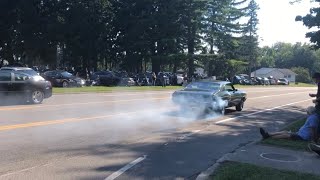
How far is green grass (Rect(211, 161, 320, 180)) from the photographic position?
689 centimetres

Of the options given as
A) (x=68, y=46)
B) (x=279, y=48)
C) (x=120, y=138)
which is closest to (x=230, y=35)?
(x=68, y=46)

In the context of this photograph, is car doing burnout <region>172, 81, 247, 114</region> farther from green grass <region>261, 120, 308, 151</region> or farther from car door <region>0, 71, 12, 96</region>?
car door <region>0, 71, 12, 96</region>

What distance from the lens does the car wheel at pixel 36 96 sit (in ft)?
60.2

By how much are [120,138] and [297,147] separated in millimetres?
4060

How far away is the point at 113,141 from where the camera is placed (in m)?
10.1

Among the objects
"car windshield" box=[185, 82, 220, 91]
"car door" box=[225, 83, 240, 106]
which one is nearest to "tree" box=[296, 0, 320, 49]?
"car door" box=[225, 83, 240, 106]

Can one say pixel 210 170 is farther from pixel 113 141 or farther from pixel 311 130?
pixel 311 130

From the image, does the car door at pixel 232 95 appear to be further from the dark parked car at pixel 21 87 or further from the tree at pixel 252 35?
the tree at pixel 252 35

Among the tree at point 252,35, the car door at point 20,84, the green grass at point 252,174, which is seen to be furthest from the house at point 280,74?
the green grass at point 252,174

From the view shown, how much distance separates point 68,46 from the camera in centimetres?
→ 6444

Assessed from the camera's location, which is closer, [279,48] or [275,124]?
[275,124]

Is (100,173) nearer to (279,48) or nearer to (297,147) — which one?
(297,147)

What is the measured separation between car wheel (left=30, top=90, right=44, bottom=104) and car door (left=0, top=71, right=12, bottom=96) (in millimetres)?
909

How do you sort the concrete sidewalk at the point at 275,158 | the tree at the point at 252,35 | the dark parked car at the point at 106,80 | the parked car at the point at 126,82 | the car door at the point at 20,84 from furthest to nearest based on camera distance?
the tree at the point at 252,35 < the dark parked car at the point at 106,80 < the parked car at the point at 126,82 < the car door at the point at 20,84 < the concrete sidewalk at the point at 275,158
